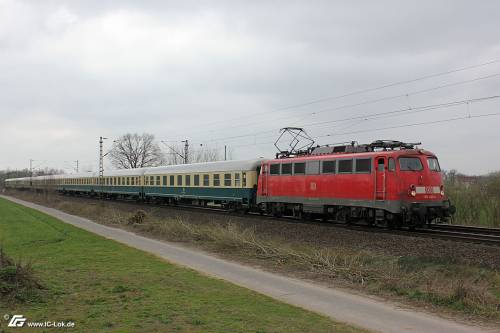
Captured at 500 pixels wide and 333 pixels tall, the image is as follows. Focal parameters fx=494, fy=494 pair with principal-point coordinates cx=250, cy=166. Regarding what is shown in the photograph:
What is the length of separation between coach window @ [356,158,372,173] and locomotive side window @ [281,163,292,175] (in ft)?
15.8

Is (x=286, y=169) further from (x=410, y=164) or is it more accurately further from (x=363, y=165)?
(x=410, y=164)

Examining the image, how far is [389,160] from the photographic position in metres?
18.2

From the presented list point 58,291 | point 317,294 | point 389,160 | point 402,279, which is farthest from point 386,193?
point 58,291

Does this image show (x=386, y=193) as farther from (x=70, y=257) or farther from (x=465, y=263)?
(x=70, y=257)

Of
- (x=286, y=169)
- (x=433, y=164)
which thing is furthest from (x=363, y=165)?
(x=286, y=169)

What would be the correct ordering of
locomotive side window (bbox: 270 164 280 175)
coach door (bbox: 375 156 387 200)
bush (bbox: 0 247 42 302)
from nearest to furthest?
bush (bbox: 0 247 42 302) → coach door (bbox: 375 156 387 200) → locomotive side window (bbox: 270 164 280 175)

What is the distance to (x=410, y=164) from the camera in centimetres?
1827

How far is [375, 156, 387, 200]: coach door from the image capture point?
59.9 feet

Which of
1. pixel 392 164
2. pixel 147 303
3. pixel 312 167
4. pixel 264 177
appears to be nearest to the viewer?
pixel 147 303

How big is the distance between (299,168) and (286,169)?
3.98 ft

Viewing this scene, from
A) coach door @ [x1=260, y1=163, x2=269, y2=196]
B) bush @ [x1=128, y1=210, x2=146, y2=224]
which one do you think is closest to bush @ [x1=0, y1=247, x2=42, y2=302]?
bush @ [x1=128, y1=210, x2=146, y2=224]

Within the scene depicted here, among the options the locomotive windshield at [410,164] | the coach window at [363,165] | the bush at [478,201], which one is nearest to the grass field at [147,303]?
the coach window at [363,165]

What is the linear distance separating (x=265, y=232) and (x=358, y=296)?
33.1 feet

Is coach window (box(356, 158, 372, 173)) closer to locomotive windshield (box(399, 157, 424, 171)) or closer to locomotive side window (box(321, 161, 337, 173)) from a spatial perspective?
locomotive windshield (box(399, 157, 424, 171))
